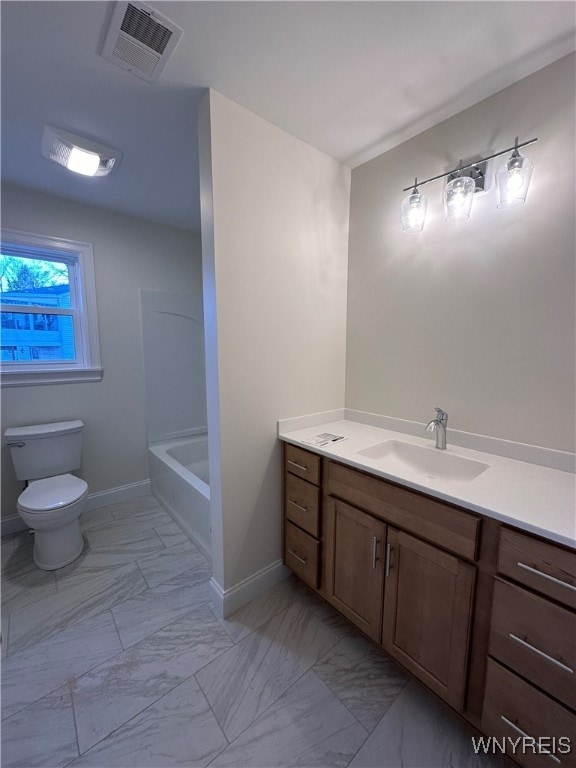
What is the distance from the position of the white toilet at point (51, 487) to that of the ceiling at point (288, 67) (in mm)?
1713

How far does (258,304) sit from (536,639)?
5.10ft

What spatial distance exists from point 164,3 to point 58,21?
38 cm

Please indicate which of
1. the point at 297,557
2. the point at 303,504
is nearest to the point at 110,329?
the point at 303,504

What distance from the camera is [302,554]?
5.41ft

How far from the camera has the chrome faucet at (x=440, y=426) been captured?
144cm

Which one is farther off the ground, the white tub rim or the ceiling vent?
the ceiling vent

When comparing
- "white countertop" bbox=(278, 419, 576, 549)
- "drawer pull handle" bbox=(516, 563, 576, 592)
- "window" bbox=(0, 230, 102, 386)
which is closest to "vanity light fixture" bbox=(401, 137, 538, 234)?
"white countertop" bbox=(278, 419, 576, 549)

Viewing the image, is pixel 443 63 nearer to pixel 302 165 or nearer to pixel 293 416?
pixel 302 165

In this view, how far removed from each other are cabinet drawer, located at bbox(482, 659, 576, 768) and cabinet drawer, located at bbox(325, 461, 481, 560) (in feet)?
1.15

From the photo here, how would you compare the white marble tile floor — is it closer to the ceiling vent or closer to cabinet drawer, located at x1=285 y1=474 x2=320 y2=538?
cabinet drawer, located at x1=285 y1=474 x2=320 y2=538

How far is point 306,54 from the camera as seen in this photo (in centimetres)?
113

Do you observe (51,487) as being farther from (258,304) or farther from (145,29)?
(145,29)

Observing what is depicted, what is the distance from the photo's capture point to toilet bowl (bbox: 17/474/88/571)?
1784 millimetres

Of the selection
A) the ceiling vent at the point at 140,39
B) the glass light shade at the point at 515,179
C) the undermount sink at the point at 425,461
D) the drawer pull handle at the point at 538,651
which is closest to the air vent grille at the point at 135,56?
the ceiling vent at the point at 140,39
